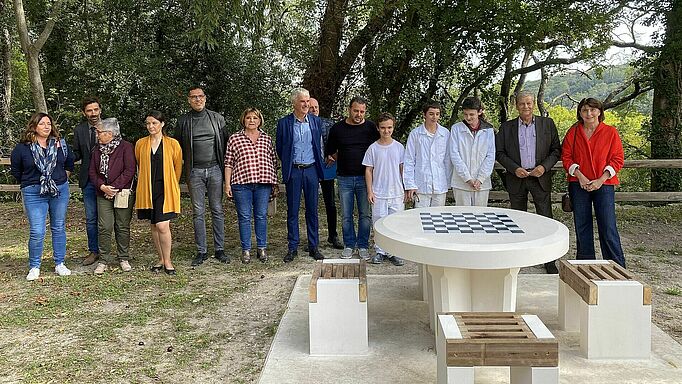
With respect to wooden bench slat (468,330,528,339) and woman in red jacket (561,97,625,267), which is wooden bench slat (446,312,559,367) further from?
woman in red jacket (561,97,625,267)

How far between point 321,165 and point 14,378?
3308mm

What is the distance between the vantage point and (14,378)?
3.37 metres

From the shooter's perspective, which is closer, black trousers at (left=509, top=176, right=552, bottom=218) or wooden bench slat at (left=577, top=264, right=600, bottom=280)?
wooden bench slat at (left=577, top=264, right=600, bottom=280)

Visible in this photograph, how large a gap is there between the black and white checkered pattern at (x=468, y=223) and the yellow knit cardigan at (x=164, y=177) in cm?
235

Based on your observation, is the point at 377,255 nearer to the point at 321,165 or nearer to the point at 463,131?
the point at 321,165

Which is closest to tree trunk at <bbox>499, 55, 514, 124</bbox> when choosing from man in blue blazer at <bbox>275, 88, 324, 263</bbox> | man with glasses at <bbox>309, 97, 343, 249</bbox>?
man with glasses at <bbox>309, 97, 343, 249</bbox>

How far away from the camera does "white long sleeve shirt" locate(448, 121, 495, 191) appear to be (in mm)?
5230

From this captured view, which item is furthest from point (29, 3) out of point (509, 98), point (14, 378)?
point (14, 378)

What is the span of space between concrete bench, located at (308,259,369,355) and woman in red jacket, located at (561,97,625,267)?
8.10 ft

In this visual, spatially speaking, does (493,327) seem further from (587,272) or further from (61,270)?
(61,270)

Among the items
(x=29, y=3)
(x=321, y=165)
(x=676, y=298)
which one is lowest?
(x=676, y=298)

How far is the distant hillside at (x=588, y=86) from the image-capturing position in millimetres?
10961

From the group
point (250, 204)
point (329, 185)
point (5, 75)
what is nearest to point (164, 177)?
point (250, 204)

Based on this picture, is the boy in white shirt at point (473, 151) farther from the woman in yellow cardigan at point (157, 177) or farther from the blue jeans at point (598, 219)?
the woman in yellow cardigan at point (157, 177)
